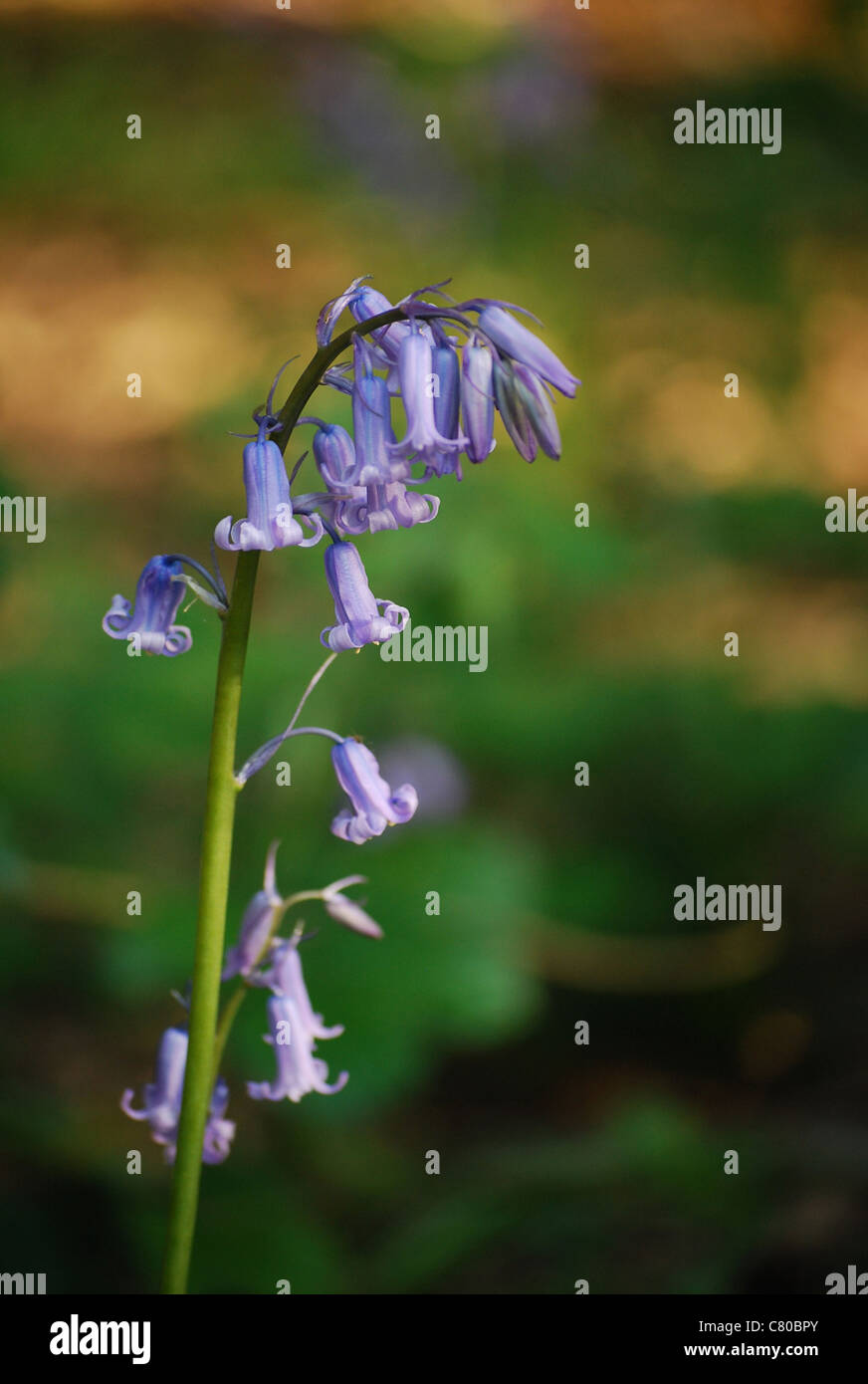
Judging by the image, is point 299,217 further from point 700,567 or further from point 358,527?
point 358,527

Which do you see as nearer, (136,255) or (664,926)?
(664,926)

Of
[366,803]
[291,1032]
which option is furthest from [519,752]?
[366,803]

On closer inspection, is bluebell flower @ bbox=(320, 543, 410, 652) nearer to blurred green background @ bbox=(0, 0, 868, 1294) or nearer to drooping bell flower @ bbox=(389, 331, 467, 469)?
drooping bell flower @ bbox=(389, 331, 467, 469)

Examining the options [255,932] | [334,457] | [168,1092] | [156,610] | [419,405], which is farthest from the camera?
[168,1092]

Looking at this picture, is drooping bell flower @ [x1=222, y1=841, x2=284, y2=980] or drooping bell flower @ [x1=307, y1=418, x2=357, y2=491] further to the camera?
drooping bell flower @ [x1=222, y1=841, x2=284, y2=980]

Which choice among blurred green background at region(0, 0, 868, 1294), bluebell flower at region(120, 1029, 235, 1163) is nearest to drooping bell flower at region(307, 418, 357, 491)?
bluebell flower at region(120, 1029, 235, 1163)

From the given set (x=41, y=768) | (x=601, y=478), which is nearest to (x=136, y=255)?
(x=601, y=478)

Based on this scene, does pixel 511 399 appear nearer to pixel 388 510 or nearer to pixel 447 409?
pixel 447 409
